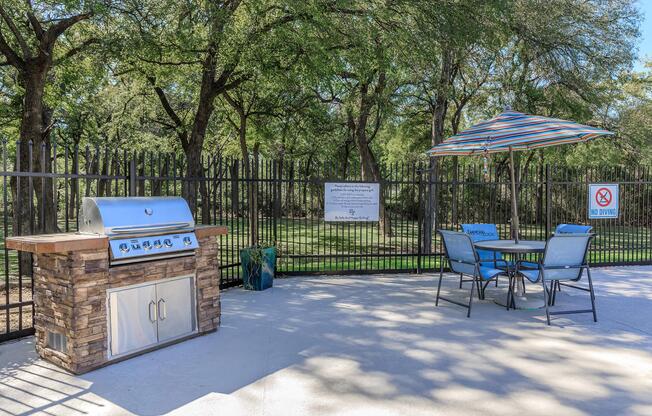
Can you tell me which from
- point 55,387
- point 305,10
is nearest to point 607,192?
point 305,10

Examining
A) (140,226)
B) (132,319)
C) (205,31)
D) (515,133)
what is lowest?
(132,319)

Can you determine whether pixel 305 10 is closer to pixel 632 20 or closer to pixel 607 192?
pixel 607 192

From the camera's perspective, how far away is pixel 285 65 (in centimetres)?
989

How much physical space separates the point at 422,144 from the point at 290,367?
19.2 meters

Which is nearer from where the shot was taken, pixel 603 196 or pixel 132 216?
pixel 132 216

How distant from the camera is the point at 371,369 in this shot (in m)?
3.93

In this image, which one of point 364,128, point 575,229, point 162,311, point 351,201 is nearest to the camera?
point 162,311

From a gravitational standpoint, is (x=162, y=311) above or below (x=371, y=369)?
above

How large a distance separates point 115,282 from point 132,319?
1.26 feet

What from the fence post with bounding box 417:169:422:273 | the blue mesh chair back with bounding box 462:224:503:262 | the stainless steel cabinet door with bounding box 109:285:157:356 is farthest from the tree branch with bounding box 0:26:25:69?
the blue mesh chair back with bounding box 462:224:503:262

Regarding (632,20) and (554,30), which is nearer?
(554,30)

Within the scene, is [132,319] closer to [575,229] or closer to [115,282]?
[115,282]

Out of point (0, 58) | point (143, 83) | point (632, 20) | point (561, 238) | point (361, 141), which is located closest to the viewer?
point (561, 238)

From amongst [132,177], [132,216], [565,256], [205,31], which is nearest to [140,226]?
[132,216]
